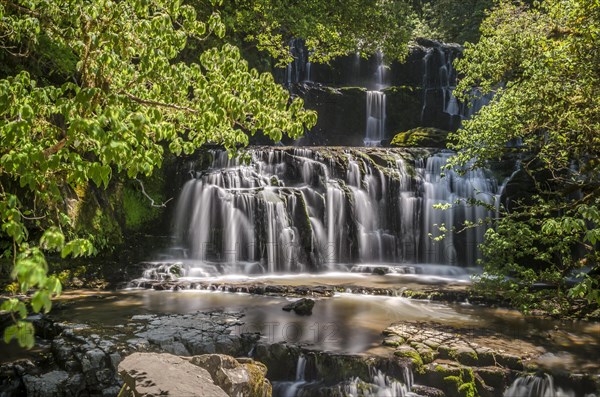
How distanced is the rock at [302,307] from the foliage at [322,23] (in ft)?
26.7

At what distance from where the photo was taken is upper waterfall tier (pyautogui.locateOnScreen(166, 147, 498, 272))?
16188 mm

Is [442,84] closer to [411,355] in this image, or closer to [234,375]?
[411,355]

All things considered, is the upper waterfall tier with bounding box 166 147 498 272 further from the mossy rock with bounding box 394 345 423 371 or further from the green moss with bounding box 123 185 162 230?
the mossy rock with bounding box 394 345 423 371

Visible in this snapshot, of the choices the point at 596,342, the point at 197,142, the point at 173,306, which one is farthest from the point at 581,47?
the point at 173,306

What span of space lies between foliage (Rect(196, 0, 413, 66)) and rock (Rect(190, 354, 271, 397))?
1029 centimetres

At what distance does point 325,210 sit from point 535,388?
36.3 ft

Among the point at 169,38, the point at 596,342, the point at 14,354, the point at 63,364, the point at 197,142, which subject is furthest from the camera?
the point at 596,342

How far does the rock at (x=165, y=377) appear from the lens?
4715mm

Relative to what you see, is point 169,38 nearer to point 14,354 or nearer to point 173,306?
point 14,354

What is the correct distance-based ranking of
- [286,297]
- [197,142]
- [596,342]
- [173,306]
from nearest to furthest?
[197,142], [596,342], [173,306], [286,297]

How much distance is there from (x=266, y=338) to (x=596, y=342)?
5885 millimetres

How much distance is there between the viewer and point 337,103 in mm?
25312

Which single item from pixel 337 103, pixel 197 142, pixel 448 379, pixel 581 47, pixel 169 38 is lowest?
pixel 448 379

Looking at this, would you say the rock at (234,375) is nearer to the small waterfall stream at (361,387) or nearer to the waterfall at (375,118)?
the small waterfall stream at (361,387)
